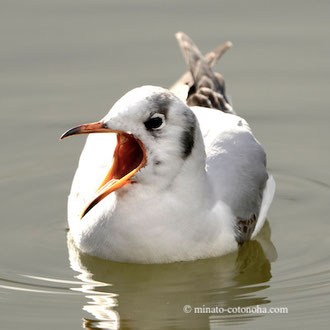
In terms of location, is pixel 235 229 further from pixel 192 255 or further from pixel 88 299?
pixel 88 299

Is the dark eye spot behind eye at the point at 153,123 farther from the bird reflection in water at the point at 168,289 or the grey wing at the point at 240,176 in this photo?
the bird reflection in water at the point at 168,289

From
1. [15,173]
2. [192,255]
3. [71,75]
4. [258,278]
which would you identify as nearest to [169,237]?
[192,255]

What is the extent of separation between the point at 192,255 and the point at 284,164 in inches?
97.6

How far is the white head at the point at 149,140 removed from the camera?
365 inches

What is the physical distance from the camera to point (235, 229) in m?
10.3

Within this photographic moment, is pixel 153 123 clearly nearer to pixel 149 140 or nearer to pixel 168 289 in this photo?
pixel 149 140

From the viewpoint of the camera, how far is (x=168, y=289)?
9.90 metres

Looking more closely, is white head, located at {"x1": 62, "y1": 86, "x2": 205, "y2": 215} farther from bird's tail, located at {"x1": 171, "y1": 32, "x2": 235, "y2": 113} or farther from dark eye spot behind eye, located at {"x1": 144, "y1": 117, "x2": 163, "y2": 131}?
bird's tail, located at {"x1": 171, "y1": 32, "x2": 235, "y2": 113}

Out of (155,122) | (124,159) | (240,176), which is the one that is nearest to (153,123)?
(155,122)

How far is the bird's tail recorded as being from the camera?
38.2 feet

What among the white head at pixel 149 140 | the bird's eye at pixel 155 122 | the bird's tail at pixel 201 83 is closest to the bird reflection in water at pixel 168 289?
the white head at pixel 149 140

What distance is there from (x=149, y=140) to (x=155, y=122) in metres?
0.15

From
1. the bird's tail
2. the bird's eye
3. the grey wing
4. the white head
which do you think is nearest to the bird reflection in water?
the grey wing

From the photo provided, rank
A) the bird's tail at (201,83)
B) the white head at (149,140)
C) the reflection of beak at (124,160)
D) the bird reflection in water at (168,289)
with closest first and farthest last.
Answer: the white head at (149,140) → the bird reflection in water at (168,289) → the reflection of beak at (124,160) → the bird's tail at (201,83)
